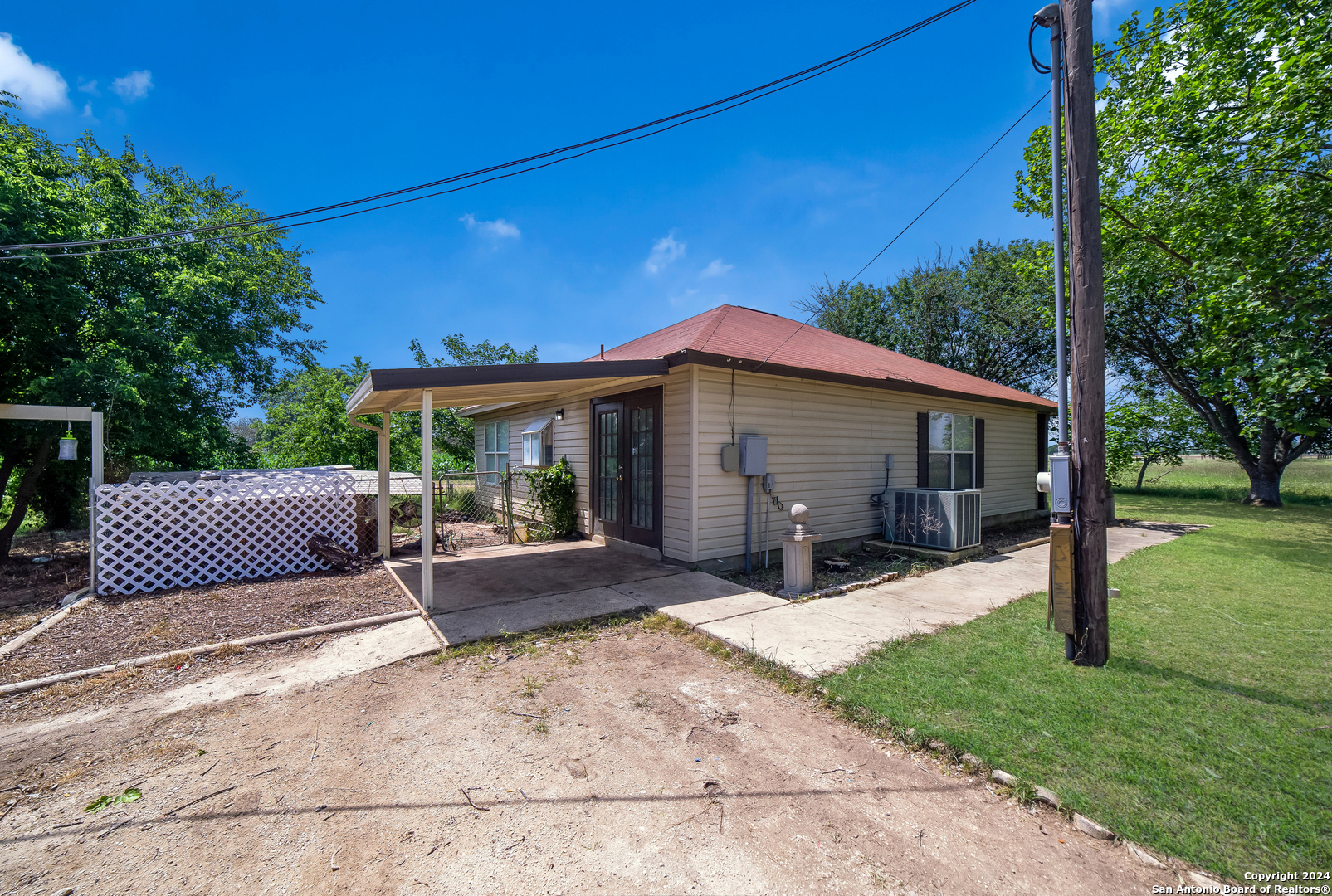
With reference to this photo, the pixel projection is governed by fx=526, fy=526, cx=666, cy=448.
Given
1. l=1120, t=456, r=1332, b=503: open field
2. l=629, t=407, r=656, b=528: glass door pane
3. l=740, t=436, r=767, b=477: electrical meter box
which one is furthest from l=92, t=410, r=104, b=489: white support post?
l=1120, t=456, r=1332, b=503: open field

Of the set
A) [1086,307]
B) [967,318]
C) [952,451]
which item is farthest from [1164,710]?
[967,318]

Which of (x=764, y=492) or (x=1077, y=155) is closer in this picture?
(x=1077, y=155)

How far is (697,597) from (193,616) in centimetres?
466

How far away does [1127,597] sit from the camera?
524 centimetres

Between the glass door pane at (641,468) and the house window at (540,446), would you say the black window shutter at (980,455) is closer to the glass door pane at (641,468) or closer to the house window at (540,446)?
the glass door pane at (641,468)

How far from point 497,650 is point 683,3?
8.55 meters

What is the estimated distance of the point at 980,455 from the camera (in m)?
10.0

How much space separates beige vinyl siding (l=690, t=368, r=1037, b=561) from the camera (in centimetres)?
633

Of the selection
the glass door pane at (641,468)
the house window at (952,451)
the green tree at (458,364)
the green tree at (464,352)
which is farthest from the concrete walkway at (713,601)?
the green tree at (464,352)

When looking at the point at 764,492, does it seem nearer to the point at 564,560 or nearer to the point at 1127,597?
the point at 564,560

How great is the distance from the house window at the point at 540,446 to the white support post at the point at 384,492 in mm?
2564

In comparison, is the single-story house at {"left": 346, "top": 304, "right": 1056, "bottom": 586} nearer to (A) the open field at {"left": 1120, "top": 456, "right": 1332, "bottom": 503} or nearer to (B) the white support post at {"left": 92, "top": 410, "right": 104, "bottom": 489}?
(B) the white support post at {"left": 92, "top": 410, "right": 104, "bottom": 489}

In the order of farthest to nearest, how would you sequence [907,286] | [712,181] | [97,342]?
[907,286] → [712,181] → [97,342]

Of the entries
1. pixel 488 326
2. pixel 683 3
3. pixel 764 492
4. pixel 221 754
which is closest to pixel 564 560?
pixel 764 492
